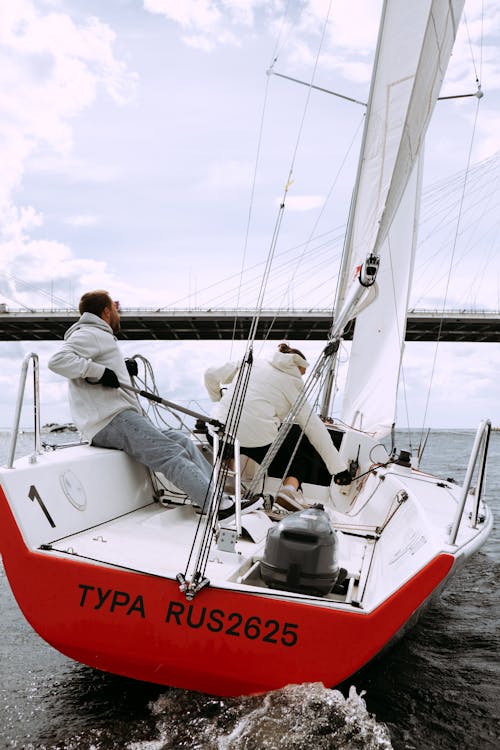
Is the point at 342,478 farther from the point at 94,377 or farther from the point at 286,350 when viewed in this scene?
the point at 94,377

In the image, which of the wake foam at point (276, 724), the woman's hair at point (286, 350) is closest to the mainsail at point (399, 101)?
the woman's hair at point (286, 350)

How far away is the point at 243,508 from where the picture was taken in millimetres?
3100

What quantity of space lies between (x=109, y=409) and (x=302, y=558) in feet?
4.43

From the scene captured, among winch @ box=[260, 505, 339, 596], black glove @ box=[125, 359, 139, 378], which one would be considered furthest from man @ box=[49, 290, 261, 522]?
winch @ box=[260, 505, 339, 596]

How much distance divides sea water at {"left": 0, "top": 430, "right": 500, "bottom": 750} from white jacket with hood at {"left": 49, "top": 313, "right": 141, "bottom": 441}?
1.01 m

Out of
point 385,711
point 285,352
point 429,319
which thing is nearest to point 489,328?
point 429,319

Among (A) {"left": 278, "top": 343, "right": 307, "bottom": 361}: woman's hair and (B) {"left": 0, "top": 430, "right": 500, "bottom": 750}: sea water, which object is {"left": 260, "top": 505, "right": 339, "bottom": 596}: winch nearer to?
(B) {"left": 0, "top": 430, "right": 500, "bottom": 750}: sea water

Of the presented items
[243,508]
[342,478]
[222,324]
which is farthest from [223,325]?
[243,508]

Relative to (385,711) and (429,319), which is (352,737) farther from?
(429,319)

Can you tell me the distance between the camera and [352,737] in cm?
184

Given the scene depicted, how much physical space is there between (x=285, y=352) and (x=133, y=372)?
1127 millimetres

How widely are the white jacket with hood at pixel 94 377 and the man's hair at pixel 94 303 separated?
41 mm

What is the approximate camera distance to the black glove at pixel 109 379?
2.85 meters

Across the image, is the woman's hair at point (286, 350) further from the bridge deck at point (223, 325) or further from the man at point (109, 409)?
the bridge deck at point (223, 325)
